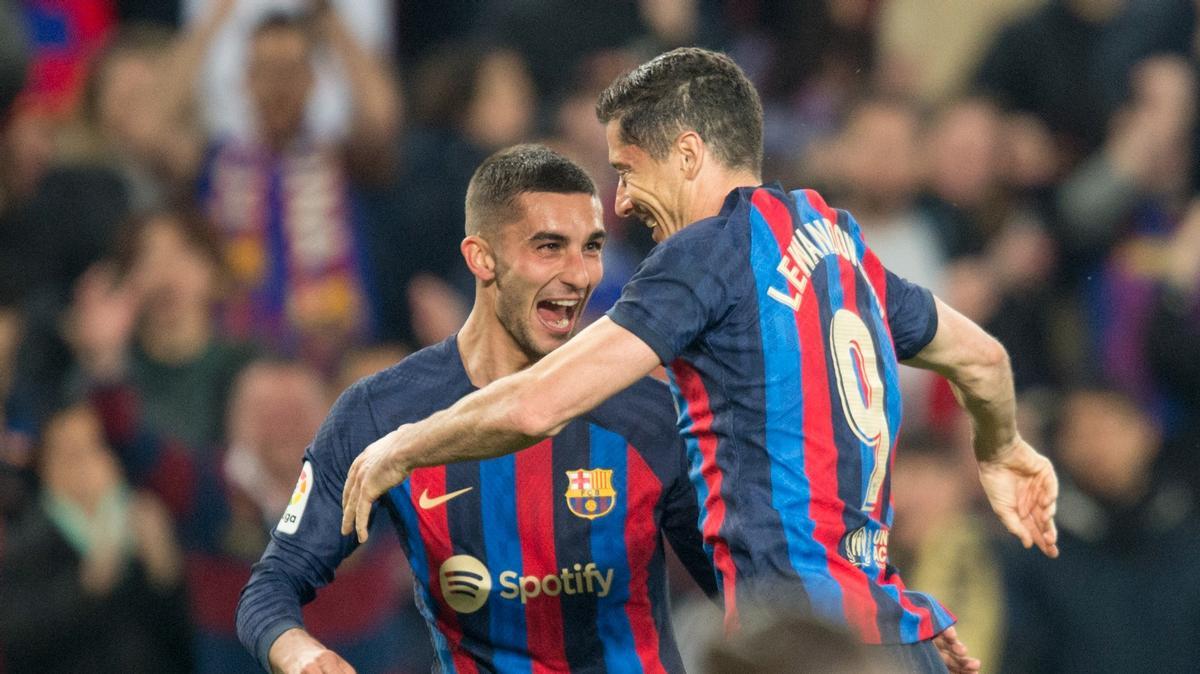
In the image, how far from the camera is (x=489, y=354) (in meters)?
4.20

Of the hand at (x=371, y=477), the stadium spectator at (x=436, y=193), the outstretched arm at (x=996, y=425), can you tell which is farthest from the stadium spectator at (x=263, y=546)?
the outstretched arm at (x=996, y=425)

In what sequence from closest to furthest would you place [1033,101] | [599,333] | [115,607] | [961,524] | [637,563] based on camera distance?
[599,333], [637,563], [115,607], [961,524], [1033,101]

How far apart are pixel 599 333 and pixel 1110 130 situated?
236 inches

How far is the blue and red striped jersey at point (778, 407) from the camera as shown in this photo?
3.21m

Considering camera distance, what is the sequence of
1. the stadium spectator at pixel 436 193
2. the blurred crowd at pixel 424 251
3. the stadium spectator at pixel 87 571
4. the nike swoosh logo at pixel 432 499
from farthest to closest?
the stadium spectator at pixel 436 193 < the blurred crowd at pixel 424 251 < the stadium spectator at pixel 87 571 < the nike swoosh logo at pixel 432 499

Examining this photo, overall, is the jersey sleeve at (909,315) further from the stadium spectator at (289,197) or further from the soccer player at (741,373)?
the stadium spectator at (289,197)

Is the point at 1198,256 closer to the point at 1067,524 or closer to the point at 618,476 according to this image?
the point at 1067,524

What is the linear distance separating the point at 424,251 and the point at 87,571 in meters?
2.17

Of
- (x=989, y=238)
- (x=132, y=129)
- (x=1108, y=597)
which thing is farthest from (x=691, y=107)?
(x=989, y=238)

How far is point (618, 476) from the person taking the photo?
13.4 ft

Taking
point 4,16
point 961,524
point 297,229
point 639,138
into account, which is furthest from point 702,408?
point 4,16

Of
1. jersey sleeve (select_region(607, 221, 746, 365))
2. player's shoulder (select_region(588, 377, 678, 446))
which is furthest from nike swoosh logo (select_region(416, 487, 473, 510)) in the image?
jersey sleeve (select_region(607, 221, 746, 365))

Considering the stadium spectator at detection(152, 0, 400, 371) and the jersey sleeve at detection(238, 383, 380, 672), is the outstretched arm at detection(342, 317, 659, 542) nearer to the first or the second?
the jersey sleeve at detection(238, 383, 380, 672)

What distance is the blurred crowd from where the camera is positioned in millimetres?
6699
